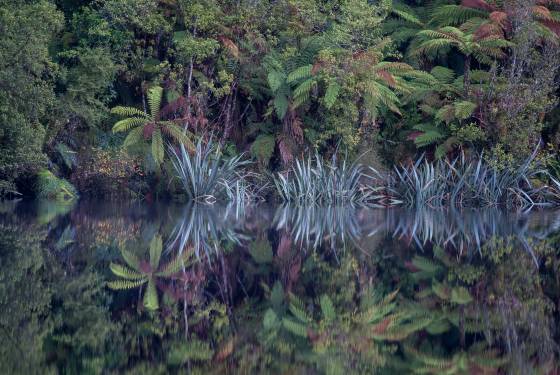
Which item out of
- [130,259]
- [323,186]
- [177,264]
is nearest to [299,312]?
[177,264]

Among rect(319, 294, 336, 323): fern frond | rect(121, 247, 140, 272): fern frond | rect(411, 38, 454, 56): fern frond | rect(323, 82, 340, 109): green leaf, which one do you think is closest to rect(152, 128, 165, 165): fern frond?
rect(323, 82, 340, 109): green leaf

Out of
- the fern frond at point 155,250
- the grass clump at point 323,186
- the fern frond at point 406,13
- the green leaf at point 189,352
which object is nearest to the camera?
the green leaf at point 189,352

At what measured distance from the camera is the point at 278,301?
583 cm

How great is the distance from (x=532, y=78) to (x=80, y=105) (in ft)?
32.3

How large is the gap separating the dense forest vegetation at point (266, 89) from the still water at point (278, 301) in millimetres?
7275

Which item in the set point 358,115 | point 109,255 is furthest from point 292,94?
point 109,255

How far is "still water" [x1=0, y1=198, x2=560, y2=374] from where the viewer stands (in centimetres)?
432

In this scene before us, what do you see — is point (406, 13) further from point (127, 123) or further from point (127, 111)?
point (127, 123)

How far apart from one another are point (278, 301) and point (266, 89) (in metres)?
13.8

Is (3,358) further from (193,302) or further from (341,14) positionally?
(341,14)

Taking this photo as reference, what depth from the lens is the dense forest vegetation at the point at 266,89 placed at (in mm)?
17844

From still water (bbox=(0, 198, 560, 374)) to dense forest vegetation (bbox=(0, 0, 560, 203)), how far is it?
286 inches

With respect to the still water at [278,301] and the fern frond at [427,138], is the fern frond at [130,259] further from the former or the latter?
the fern frond at [427,138]

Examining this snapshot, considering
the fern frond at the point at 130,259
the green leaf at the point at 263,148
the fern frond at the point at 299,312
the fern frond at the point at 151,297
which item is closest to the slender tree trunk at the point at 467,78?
the green leaf at the point at 263,148
